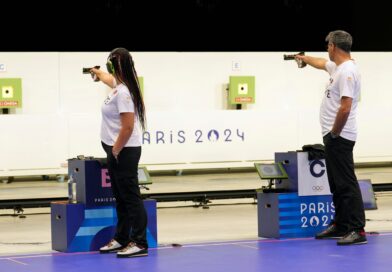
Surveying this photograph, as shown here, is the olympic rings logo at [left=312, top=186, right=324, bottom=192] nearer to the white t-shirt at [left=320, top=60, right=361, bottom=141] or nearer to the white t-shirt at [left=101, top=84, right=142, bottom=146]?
the white t-shirt at [left=320, top=60, right=361, bottom=141]

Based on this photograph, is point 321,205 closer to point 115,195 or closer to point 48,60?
point 115,195

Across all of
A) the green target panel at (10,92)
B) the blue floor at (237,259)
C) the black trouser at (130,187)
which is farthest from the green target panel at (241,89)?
the black trouser at (130,187)

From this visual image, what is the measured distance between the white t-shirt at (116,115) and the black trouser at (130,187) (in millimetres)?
64

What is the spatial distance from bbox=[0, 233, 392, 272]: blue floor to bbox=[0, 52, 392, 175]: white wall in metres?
6.91

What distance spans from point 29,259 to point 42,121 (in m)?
7.30

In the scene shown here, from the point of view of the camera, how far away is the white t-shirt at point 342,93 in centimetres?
729

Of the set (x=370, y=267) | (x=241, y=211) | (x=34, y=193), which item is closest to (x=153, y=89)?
(x=34, y=193)

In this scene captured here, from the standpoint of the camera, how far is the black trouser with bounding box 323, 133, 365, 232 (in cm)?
740
